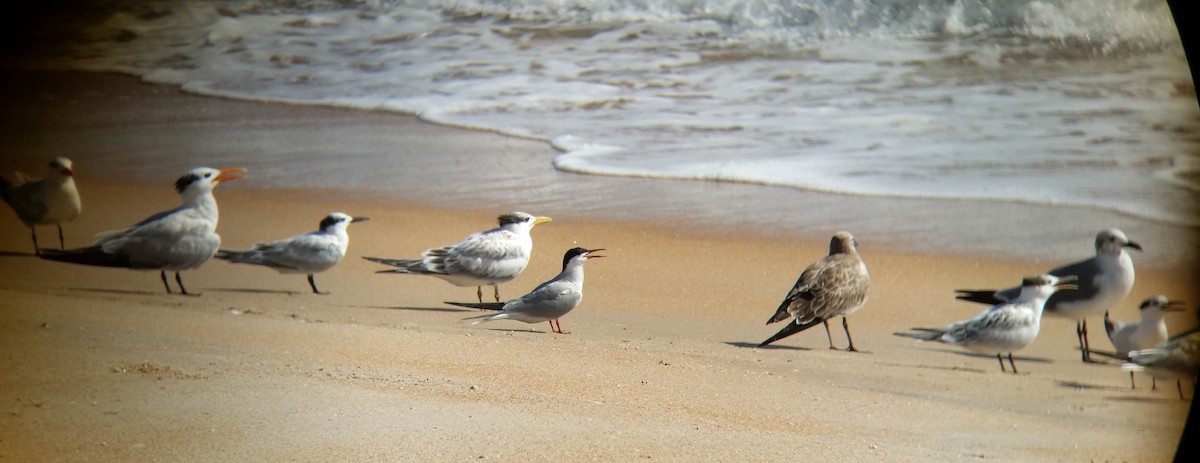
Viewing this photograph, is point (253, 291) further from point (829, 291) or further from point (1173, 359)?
point (1173, 359)

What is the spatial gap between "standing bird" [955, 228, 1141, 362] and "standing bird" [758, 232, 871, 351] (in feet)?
0.60

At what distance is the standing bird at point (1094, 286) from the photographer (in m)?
1.90

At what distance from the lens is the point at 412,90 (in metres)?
2.01

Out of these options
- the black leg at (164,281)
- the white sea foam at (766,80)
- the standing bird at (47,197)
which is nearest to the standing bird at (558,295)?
the white sea foam at (766,80)

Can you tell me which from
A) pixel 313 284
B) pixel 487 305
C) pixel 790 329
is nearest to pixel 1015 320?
pixel 790 329

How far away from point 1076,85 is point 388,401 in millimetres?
1248

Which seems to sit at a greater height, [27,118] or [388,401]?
[27,118]

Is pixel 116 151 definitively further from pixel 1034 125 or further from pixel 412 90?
pixel 1034 125

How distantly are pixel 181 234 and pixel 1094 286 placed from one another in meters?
1.51

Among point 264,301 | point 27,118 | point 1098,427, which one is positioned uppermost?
point 27,118

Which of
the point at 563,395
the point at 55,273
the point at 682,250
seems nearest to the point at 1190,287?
the point at 682,250

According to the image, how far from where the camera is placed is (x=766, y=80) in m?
1.98

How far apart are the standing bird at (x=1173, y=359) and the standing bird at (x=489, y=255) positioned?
100cm

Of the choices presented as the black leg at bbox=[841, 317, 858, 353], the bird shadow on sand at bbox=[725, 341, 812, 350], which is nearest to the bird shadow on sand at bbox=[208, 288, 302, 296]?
the bird shadow on sand at bbox=[725, 341, 812, 350]
